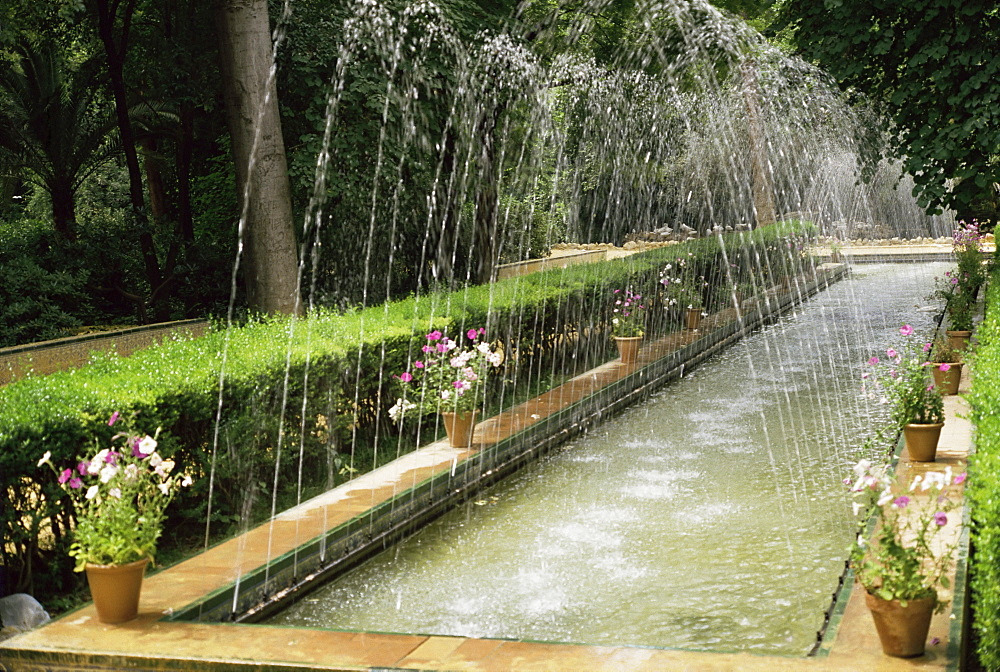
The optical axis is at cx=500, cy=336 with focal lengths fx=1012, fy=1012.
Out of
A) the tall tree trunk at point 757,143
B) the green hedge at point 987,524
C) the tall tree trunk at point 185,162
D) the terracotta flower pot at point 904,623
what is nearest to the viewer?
the green hedge at point 987,524

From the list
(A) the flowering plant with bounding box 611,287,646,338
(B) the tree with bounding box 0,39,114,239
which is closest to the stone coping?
(A) the flowering plant with bounding box 611,287,646,338

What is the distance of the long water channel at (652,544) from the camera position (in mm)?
4945

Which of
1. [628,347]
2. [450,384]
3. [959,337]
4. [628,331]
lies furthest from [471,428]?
[959,337]

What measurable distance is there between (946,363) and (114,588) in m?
7.63

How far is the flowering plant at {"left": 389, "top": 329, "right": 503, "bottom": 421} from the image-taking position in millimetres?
8109

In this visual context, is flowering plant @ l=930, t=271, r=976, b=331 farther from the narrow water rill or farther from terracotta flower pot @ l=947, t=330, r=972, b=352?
the narrow water rill

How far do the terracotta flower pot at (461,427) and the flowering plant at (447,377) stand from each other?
0.05 metres

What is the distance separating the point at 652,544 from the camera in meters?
6.02

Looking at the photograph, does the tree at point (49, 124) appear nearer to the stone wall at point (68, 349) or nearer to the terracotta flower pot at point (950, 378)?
the stone wall at point (68, 349)

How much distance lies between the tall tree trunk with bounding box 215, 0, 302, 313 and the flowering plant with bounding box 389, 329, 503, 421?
100 inches

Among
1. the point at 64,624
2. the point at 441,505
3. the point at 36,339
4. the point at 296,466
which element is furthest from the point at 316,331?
the point at 36,339

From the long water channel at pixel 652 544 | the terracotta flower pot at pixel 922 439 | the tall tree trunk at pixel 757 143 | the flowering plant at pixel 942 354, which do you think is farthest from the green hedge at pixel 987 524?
the tall tree trunk at pixel 757 143

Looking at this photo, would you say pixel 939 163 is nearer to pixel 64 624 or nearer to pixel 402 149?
pixel 402 149

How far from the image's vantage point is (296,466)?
7.50 meters
